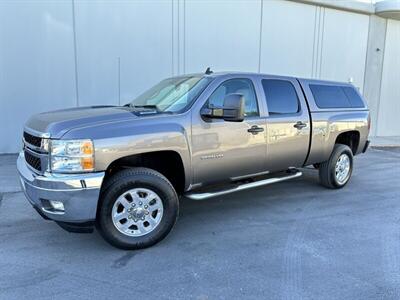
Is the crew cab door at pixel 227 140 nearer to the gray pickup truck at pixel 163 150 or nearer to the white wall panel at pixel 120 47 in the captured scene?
the gray pickup truck at pixel 163 150

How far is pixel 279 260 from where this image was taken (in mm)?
3736

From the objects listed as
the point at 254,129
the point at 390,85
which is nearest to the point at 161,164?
the point at 254,129

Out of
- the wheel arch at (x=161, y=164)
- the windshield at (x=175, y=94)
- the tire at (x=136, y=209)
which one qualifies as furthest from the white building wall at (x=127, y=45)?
the tire at (x=136, y=209)

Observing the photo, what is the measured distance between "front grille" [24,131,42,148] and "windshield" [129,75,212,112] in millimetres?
1391

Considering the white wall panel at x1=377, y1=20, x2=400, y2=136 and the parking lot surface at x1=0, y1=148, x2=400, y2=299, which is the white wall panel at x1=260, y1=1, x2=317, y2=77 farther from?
the parking lot surface at x1=0, y1=148, x2=400, y2=299

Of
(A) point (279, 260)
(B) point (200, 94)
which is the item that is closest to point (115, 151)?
(B) point (200, 94)

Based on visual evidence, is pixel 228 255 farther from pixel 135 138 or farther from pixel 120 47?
pixel 120 47

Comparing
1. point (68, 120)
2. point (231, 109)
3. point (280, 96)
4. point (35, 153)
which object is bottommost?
point (35, 153)

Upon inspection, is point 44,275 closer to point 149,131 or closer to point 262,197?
point 149,131

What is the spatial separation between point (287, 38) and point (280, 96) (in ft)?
25.6

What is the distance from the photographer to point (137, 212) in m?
3.91

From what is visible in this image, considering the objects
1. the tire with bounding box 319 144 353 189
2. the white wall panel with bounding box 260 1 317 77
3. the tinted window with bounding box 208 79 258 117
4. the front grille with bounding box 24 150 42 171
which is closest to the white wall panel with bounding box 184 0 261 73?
the white wall panel with bounding box 260 1 317 77

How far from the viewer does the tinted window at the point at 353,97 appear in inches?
262

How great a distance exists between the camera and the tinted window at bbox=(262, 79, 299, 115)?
517 cm
